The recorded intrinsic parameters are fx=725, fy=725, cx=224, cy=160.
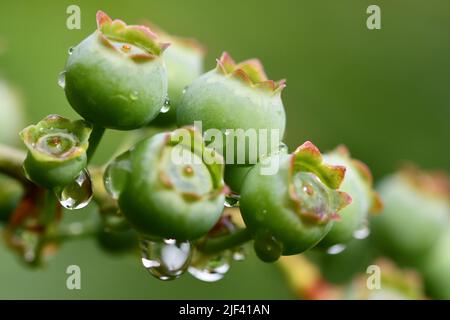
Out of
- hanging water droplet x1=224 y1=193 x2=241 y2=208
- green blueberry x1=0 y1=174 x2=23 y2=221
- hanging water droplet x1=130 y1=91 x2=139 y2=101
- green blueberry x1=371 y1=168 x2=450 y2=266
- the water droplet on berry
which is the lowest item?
green blueberry x1=371 y1=168 x2=450 y2=266

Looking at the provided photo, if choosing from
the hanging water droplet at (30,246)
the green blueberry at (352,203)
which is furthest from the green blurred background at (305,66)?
the green blueberry at (352,203)

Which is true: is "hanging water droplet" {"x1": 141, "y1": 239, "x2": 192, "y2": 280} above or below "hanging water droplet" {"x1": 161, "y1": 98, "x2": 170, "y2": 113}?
below

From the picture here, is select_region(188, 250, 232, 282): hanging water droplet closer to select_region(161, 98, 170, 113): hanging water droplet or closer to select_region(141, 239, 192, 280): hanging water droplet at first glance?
select_region(141, 239, 192, 280): hanging water droplet

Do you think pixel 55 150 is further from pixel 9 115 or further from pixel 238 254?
pixel 9 115

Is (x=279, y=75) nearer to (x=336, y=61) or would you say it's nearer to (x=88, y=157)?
Answer: (x=336, y=61)

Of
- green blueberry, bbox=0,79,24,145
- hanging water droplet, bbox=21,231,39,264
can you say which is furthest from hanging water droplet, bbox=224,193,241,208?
green blueberry, bbox=0,79,24,145
